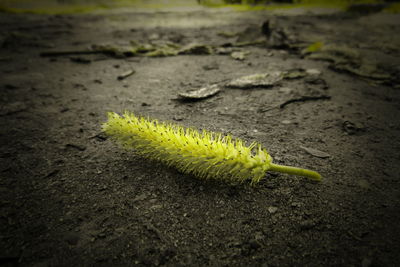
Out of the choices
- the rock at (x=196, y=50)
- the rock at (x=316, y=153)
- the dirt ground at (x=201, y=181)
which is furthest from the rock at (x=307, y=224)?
the rock at (x=196, y=50)

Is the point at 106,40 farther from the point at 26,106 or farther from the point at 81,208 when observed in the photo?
the point at 81,208

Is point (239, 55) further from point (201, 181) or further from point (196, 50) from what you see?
point (201, 181)

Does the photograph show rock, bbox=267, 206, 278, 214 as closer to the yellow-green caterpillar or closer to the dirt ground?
the dirt ground

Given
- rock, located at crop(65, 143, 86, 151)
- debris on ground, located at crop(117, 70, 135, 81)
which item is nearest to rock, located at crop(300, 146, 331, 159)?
rock, located at crop(65, 143, 86, 151)

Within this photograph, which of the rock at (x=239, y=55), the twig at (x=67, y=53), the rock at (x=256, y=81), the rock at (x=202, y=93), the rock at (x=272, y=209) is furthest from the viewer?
the twig at (x=67, y=53)

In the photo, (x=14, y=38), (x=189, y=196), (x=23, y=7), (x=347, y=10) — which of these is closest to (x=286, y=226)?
(x=189, y=196)

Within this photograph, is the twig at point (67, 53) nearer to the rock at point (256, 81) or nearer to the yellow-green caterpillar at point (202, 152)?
the rock at point (256, 81)

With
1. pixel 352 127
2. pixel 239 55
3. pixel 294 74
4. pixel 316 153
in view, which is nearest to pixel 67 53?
pixel 239 55
